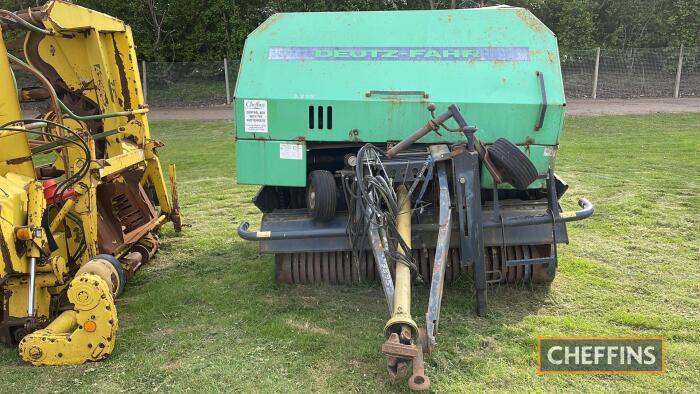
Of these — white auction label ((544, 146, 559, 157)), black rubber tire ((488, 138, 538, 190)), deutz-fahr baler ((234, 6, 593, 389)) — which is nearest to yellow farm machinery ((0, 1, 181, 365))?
deutz-fahr baler ((234, 6, 593, 389))

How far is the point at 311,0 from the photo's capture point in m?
19.4

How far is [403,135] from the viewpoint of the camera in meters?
4.00

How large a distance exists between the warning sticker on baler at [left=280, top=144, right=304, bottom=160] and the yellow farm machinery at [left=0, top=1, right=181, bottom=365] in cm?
124

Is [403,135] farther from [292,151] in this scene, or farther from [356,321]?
[356,321]

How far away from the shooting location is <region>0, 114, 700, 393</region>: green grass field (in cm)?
309

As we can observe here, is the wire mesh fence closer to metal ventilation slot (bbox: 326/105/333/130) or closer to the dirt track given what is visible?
the dirt track

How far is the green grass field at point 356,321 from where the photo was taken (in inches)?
122

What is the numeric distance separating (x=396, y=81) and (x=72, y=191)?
2244 millimetres

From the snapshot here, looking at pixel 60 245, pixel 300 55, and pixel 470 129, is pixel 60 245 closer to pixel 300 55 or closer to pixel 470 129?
pixel 300 55

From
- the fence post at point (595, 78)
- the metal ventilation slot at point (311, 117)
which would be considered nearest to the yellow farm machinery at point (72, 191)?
the metal ventilation slot at point (311, 117)

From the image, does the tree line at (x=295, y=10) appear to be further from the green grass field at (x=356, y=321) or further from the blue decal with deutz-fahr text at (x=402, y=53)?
the blue decal with deutz-fahr text at (x=402, y=53)

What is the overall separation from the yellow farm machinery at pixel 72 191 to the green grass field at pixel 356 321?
0.22 metres

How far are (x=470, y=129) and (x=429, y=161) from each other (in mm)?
345

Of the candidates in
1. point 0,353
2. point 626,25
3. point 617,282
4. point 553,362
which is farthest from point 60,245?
point 626,25
